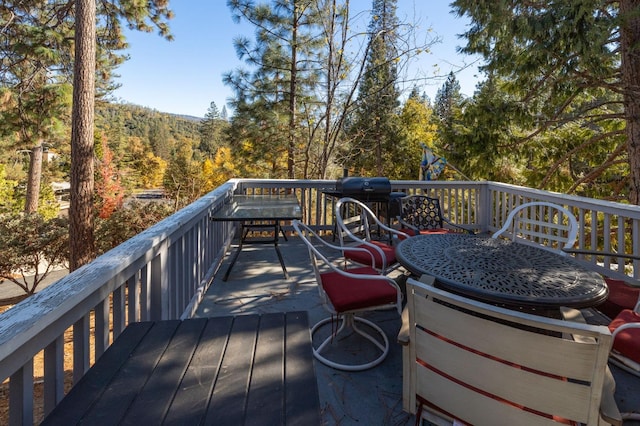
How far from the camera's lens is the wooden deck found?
0.81 meters

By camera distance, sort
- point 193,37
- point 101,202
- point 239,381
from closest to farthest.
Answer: point 239,381 < point 193,37 < point 101,202

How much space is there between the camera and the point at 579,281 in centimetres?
Result: 183

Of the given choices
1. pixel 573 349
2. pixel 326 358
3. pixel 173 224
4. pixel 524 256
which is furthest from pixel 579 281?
pixel 173 224

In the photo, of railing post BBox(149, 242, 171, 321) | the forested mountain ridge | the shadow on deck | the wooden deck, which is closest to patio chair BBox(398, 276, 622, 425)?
the wooden deck

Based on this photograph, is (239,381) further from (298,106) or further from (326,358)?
(298,106)

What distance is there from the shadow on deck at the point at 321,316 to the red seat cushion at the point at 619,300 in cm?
22

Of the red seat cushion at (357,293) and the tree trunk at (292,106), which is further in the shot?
the tree trunk at (292,106)

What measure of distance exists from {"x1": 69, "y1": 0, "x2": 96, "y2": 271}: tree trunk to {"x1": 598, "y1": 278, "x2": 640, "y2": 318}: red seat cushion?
832 cm

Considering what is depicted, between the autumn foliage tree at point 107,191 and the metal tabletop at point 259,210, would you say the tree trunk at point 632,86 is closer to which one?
the metal tabletop at point 259,210

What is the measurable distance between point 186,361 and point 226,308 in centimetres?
215

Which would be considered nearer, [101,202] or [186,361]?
[186,361]

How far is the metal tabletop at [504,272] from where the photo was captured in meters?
1.63

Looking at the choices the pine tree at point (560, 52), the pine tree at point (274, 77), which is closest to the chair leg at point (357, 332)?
the pine tree at point (560, 52)

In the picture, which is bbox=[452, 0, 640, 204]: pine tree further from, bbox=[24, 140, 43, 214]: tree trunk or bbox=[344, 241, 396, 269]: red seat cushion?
bbox=[24, 140, 43, 214]: tree trunk
